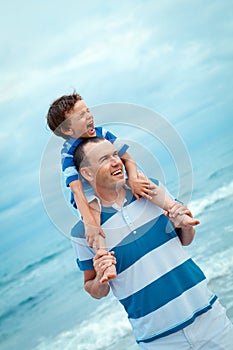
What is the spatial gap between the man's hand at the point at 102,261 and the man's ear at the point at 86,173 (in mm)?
347

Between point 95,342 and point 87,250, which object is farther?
point 95,342

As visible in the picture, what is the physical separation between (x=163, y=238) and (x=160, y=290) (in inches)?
8.5

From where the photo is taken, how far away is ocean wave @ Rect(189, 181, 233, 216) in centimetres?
1608

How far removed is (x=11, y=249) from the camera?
2444 centimetres

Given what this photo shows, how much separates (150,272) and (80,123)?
84cm

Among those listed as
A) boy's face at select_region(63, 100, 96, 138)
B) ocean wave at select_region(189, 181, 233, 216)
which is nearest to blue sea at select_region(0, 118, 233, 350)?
ocean wave at select_region(189, 181, 233, 216)

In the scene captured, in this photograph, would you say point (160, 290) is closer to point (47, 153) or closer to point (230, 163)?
point (47, 153)

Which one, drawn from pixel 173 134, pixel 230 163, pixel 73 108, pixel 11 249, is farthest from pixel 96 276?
pixel 11 249

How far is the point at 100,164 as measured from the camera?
250 cm

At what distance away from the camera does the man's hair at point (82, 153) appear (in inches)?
102

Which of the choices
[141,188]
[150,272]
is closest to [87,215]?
[141,188]

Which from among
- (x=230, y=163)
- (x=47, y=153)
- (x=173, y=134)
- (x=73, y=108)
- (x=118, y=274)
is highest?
(x=230, y=163)

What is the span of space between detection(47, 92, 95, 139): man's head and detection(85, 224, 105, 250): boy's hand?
1.80 feet

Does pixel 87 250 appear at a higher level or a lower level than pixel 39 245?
lower
